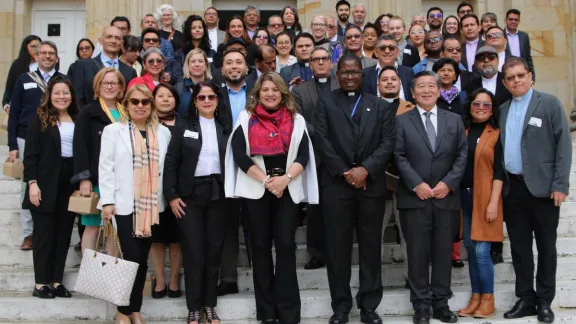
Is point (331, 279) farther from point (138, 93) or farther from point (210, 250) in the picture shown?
point (138, 93)

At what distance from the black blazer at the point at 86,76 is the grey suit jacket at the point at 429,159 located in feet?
11.5

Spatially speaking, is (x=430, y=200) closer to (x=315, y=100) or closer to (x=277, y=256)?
(x=277, y=256)

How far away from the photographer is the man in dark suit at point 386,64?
23.6 ft

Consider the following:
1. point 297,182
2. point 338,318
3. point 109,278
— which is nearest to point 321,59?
point 297,182

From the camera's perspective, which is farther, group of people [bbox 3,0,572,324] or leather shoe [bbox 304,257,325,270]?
leather shoe [bbox 304,257,325,270]

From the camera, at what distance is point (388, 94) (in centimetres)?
661

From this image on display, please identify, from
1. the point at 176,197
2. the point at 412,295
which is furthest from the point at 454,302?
the point at 176,197

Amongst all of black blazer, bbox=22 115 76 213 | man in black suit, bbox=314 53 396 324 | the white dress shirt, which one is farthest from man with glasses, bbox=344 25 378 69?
black blazer, bbox=22 115 76 213

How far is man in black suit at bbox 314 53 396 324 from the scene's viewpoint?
230 inches

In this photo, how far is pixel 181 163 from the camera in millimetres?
5953

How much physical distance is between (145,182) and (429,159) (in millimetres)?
2632

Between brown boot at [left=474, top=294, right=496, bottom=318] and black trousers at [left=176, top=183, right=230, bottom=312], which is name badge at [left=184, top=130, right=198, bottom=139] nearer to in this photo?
black trousers at [left=176, top=183, right=230, bottom=312]

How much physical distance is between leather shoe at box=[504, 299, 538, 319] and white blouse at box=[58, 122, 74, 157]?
4498mm

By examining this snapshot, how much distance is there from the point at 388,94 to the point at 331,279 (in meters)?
2.02
